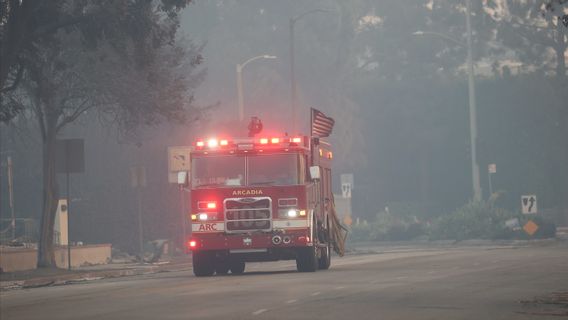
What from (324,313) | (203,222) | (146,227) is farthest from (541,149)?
(324,313)

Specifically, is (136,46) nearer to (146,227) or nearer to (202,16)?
(146,227)

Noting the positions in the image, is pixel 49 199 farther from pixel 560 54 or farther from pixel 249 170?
pixel 560 54

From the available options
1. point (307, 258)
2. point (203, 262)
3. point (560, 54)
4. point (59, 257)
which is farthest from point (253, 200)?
point (560, 54)

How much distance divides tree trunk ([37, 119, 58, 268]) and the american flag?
8.01 meters

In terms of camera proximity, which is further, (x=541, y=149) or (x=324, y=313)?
(x=541, y=149)

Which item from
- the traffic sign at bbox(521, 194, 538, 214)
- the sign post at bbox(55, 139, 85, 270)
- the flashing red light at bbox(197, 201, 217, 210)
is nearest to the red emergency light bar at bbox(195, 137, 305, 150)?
the flashing red light at bbox(197, 201, 217, 210)

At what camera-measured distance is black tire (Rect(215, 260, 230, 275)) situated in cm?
3381

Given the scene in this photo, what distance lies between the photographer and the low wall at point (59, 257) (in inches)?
1499

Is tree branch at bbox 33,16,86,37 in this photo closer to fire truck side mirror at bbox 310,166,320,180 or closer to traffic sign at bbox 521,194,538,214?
fire truck side mirror at bbox 310,166,320,180

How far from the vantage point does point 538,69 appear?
8788 centimetres

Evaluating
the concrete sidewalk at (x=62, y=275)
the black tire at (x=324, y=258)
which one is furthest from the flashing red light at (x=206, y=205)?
the concrete sidewalk at (x=62, y=275)

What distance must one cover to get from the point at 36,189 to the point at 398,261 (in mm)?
22775

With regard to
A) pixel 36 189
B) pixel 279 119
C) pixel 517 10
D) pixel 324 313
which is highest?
pixel 517 10

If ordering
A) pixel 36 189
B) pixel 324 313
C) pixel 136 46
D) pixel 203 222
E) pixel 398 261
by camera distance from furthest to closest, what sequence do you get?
pixel 36 189 < pixel 398 261 < pixel 136 46 < pixel 203 222 < pixel 324 313
